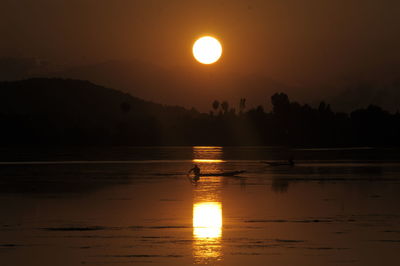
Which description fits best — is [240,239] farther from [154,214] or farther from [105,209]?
[105,209]

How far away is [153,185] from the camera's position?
184 ft

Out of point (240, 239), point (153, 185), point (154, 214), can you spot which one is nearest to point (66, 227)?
point (154, 214)

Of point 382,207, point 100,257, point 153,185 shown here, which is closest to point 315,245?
point 100,257

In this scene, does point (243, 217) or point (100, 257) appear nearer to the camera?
point (100, 257)

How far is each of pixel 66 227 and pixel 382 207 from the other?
18.8 m

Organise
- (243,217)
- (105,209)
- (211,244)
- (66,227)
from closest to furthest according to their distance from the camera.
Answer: (211,244), (66,227), (243,217), (105,209)

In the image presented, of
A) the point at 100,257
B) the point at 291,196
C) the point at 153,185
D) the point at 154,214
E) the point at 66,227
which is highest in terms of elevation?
the point at 153,185

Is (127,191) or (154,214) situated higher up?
(127,191)

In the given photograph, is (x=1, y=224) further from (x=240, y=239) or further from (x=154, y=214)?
(x=240, y=239)

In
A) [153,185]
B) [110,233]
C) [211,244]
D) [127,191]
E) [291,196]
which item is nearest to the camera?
[211,244]

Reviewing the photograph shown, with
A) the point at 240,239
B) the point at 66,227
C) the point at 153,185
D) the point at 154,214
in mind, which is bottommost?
the point at 240,239

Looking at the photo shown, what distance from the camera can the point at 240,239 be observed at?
26.7m

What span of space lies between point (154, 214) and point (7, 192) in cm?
1779

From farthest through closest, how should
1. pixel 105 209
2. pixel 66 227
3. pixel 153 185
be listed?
pixel 153 185, pixel 105 209, pixel 66 227
